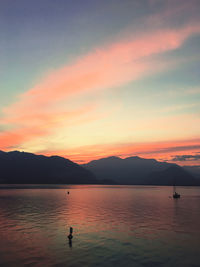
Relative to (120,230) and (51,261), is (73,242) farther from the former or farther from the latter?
(120,230)

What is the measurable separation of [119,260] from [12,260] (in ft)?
48.6

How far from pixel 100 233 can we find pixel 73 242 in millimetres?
8890

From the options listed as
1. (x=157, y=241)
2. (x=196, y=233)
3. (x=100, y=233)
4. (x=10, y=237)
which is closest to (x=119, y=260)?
(x=157, y=241)

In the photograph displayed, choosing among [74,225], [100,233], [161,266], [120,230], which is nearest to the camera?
[161,266]

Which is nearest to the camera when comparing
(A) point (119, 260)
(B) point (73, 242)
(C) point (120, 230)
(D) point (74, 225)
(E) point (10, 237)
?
(A) point (119, 260)

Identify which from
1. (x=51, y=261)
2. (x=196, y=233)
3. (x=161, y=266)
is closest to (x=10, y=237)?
(x=51, y=261)

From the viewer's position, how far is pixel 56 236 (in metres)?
43.8

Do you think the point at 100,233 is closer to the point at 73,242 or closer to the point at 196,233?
the point at 73,242

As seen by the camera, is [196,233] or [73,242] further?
[196,233]

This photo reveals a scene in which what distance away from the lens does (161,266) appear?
96.5 ft

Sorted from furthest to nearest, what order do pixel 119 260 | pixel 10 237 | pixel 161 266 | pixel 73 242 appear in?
pixel 10 237 < pixel 73 242 < pixel 119 260 < pixel 161 266

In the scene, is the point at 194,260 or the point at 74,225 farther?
the point at 74,225

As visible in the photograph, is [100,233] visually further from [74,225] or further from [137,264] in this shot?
[137,264]

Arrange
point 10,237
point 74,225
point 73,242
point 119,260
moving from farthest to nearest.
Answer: point 74,225 < point 10,237 < point 73,242 < point 119,260
